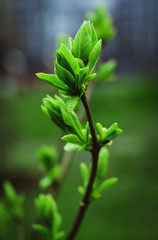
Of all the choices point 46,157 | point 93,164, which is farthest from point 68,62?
point 46,157

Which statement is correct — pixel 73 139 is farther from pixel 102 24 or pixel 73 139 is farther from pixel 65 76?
pixel 102 24

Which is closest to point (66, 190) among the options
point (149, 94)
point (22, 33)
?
point (149, 94)

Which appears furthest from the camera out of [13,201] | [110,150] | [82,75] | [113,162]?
[110,150]

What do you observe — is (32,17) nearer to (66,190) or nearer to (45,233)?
(66,190)

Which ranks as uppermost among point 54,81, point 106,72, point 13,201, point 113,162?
point 54,81

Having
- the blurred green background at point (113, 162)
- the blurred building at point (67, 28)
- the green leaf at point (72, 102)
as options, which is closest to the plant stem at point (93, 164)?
the green leaf at point (72, 102)

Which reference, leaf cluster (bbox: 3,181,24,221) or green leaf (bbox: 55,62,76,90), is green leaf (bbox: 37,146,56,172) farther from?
green leaf (bbox: 55,62,76,90)

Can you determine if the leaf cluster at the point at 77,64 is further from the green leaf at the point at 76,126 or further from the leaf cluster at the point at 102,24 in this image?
the leaf cluster at the point at 102,24

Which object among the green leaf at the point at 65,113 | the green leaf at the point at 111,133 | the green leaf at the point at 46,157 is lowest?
the green leaf at the point at 46,157
